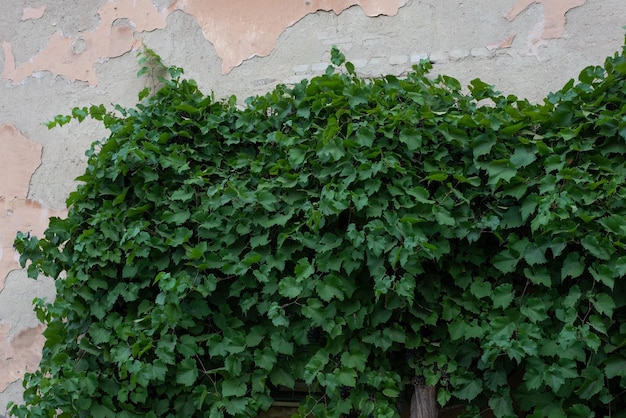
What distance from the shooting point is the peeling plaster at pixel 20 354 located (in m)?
3.30

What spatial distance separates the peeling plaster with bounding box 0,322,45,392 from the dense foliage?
0.45 meters

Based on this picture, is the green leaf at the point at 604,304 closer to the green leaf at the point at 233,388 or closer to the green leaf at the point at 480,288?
the green leaf at the point at 480,288

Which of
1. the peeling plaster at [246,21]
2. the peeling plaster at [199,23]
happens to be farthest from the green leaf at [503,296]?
the peeling plaster at [246,21]

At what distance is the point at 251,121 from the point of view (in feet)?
9.53

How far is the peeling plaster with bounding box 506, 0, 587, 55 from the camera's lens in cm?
286

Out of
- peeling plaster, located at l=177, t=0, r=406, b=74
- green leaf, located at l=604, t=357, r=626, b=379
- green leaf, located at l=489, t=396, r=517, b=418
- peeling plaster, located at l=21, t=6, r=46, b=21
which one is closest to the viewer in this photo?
green leaf, located at l=604, t=357, r=626, b=379

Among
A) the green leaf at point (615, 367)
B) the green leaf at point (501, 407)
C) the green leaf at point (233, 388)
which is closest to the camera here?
the green leaf at point (615, 367)

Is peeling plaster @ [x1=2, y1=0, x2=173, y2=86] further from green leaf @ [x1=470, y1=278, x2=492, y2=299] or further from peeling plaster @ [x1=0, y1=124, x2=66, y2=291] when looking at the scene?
green leaf @ [x1=470, y1=278, x2=492, y2=299]

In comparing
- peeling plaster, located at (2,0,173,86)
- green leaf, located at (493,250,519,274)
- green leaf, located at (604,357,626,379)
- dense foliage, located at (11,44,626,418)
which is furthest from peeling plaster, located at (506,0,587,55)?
peeling plaster, located at (2,0,173,86)

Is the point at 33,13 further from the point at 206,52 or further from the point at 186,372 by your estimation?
the point at 186,372

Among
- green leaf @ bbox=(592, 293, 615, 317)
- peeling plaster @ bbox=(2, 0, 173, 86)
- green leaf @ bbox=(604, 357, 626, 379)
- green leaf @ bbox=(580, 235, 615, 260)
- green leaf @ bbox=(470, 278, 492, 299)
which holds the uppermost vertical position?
peeling plaster @ bbox=(2, 0, 173, 86)

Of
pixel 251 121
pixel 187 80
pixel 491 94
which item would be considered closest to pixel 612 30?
pixel 491 94

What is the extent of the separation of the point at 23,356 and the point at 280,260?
1.51 meters

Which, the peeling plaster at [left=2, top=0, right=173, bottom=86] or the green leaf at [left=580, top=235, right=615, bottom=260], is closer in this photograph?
the green leaf at [left=580, top=235, right=615, bottom=260]
